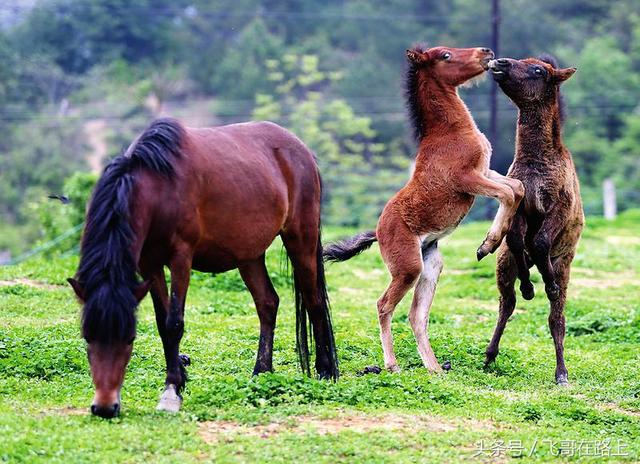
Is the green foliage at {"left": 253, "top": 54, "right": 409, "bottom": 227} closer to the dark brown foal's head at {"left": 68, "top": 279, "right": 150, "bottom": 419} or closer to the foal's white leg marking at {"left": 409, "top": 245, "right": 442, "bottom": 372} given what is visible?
the foal's white leg marking at {"left": 409, "top": 245, "right": 442, "bottom": 372}

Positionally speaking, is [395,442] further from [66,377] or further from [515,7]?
[515,7]

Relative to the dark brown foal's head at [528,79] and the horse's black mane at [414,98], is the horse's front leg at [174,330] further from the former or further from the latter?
the dark brown foal's head at [528,79]

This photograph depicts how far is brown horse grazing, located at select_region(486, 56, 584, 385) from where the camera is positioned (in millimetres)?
8766

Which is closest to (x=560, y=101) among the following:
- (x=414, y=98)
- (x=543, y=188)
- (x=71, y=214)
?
(x=543, y=188)

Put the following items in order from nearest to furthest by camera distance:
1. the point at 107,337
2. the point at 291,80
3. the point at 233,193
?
the point at 107,337 → the point at 233,193 → the point at 291,80

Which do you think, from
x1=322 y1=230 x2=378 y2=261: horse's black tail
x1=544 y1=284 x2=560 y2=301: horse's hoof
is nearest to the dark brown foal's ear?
x1=322 y1=230 x2=378 y2=261: horse's black tail

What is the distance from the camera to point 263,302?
A: 319 inches

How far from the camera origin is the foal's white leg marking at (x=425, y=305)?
8688mm

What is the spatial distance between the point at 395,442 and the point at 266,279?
7.69 ft

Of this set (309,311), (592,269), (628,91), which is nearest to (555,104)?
(309,311)

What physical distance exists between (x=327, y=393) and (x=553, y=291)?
2.78 m

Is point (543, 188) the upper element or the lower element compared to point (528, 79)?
lower

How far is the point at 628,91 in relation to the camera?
172 ft

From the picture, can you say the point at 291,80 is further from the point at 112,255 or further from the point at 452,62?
the point at 112,255
